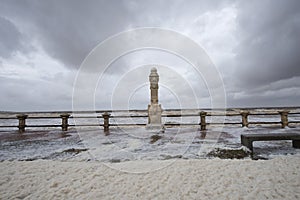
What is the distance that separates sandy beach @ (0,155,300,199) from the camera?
2646 mm

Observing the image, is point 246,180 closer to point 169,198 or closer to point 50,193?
point 169,198

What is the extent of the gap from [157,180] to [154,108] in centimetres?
732

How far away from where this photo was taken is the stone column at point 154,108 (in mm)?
10367

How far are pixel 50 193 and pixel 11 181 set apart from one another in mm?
1008

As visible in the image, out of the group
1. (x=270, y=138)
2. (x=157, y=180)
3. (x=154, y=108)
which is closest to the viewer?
(x=157, y=180)

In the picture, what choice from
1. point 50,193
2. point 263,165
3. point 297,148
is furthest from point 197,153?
point 50,193

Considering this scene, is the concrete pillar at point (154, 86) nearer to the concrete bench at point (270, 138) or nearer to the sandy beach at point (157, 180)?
the concrete bench at point (270, 138)

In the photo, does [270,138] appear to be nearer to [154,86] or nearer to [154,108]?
[154,108]

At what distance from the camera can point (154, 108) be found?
10.4 meters

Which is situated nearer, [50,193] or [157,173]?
[50,193]

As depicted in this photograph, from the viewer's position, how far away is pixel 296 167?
139 inches

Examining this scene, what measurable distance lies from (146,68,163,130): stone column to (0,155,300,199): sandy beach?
6300mm

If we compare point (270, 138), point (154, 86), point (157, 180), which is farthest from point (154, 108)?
point (157, 180)

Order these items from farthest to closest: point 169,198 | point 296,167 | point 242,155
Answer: point 242,155
point 296,167
point 169,198
